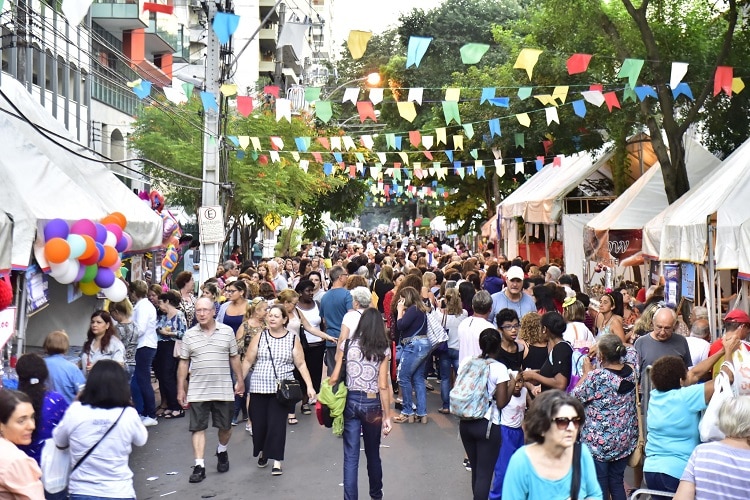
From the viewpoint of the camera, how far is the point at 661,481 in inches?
264

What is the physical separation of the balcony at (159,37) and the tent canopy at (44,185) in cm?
2505

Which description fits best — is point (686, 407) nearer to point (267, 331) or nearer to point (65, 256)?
point (267, 331)

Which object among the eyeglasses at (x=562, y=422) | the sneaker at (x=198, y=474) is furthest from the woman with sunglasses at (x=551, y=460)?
the sneaker at (x=198, y=474)

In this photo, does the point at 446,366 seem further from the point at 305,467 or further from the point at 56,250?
the point at 56,250

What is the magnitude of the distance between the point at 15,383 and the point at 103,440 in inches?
77.3

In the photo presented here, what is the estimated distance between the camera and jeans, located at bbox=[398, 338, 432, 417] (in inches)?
→ 478

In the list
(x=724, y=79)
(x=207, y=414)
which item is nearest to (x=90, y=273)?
(x=207, y=414)

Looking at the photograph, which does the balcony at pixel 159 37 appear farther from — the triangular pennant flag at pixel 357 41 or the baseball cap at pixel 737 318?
the baseball cap at pixel 737 318

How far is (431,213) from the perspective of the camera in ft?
282

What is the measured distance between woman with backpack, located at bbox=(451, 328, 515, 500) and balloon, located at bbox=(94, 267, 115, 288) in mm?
4663

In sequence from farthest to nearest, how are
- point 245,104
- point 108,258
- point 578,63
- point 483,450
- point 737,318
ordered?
point 245,104 → point 578,63 → point 108,258 → point 737,318 → point 483,450

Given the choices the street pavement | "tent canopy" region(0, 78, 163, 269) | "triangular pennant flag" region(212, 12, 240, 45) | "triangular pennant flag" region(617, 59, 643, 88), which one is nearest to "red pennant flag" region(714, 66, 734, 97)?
"triangular pennant flag" region(617, 59, 643, 88)

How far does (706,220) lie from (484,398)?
5086mm

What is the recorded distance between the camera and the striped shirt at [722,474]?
495 centimetres
